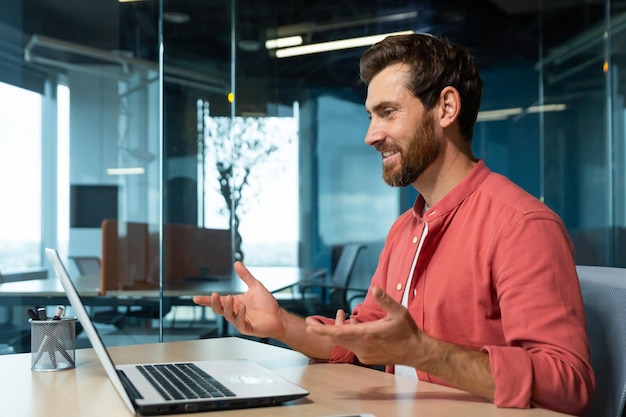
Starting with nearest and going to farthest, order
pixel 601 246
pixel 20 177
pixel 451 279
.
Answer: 1. pixel 451 279
2. pixel 20 177
3. pixel 601 246

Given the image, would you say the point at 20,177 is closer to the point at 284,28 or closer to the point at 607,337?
the point at 284,28

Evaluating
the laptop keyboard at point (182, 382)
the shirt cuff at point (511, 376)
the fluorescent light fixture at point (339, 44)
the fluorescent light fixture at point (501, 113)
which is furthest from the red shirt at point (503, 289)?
the fluorescent light fixture at point (501, 113)

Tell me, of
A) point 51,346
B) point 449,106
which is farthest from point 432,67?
point 51,346

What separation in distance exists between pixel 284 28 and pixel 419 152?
Result: 3.15 m

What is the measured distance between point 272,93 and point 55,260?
10.9ft

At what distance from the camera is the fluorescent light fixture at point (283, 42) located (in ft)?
14.7

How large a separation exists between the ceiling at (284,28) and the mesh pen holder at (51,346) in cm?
261

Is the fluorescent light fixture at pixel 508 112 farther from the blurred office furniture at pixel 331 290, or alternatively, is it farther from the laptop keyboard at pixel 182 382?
the laptop keyboard at pixel 182 382

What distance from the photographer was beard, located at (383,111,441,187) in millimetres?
1598

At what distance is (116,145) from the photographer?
3754mm

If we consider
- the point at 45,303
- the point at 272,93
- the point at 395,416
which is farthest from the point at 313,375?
the point at 272,93

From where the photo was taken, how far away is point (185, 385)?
3.68 ft

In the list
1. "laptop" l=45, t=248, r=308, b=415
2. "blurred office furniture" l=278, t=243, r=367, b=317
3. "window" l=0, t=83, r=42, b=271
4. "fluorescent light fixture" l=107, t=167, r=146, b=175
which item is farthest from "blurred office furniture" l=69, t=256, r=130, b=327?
"laptop" l=45, t=248, r=308, b=415

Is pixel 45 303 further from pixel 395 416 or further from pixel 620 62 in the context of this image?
pixel 620 62
